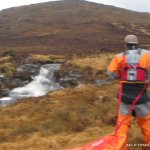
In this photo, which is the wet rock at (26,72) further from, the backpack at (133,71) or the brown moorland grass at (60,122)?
the backpack at (133,71)

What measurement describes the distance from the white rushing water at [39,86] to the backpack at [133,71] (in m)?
19.4

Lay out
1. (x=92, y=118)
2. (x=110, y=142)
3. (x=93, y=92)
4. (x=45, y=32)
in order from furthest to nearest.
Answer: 1. (x=45, y=32)
2. (x=93, y=92)
3. (x=92, y=118)
4. (x=110, y=142)

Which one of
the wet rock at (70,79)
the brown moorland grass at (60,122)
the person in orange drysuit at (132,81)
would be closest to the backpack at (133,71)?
the person in orange drysuit at (132,81)

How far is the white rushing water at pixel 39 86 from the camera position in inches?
1180

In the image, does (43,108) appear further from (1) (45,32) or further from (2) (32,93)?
(1) (45,32)

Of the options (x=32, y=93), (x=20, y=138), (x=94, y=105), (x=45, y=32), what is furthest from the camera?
(x=45, y=32)

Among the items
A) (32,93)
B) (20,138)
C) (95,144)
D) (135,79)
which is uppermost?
(135,79)

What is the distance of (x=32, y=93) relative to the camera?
102 feet

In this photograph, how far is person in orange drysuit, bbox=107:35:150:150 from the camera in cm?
870

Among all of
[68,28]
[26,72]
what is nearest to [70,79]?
[26,72]

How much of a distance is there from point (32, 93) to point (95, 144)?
2253 centimetres

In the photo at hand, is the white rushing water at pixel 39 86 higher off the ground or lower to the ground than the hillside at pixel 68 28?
lower

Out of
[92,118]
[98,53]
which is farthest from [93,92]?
[98,53]

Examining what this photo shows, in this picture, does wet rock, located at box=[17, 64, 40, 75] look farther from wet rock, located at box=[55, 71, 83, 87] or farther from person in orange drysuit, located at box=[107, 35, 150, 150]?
person in orange drysuit, located at box=[107, 35, 150, 150]
